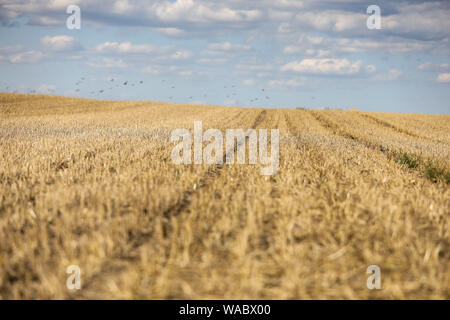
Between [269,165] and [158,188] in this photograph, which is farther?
[269,165]

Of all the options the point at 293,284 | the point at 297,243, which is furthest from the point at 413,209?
the point at 293,284

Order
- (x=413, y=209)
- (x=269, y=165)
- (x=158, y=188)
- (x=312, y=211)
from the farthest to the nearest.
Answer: (x=269, y=165), (x=158, y=188), (x=413, y=209), (x=312, y=211)

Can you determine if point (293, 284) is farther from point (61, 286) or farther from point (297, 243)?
point (61, 286)

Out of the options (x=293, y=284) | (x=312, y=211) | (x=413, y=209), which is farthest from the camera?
(x=413, y=209)

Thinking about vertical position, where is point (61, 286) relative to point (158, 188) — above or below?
below

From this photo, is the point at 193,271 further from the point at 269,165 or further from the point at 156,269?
the point at 269,165

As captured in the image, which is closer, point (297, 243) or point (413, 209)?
point (297, 243)

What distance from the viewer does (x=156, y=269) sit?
3.81 m

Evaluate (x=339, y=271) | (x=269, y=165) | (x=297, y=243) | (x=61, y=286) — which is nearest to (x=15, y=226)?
(x=61, y=286)

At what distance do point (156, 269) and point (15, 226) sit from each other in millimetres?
2104

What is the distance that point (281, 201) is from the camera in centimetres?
604

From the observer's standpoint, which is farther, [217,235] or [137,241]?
[137,241]
